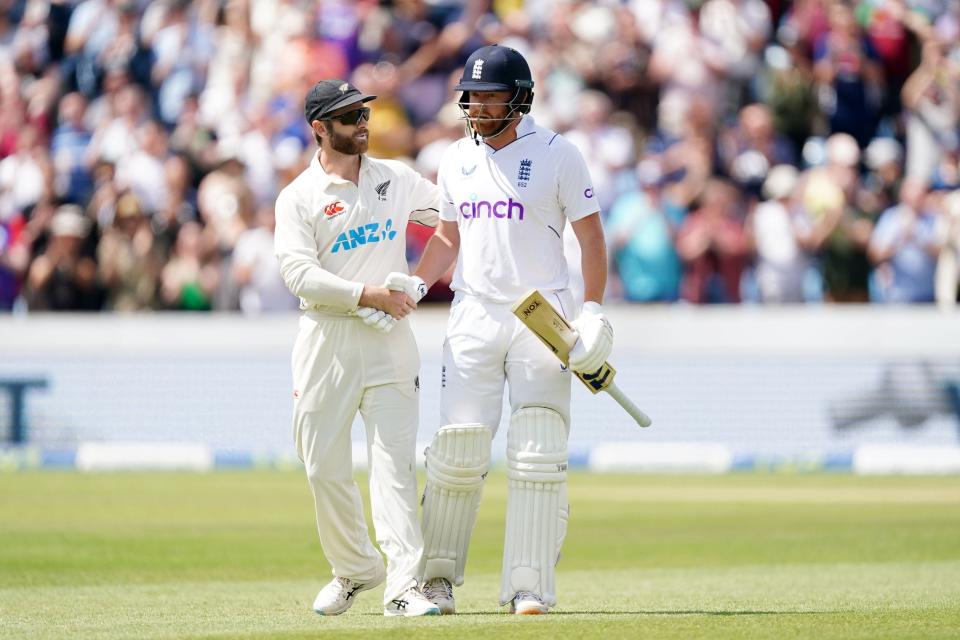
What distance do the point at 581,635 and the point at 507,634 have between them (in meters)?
0.26

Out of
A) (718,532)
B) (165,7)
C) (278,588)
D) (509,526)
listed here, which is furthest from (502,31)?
(509,526)

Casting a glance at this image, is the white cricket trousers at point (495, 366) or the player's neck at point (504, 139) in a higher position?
the player's neck at point (504, 139)

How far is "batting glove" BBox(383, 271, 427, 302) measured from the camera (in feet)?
22.2

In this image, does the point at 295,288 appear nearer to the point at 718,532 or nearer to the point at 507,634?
the point at 507,634

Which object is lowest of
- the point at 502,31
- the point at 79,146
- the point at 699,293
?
the point at 699,293

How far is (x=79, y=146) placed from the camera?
18.5m

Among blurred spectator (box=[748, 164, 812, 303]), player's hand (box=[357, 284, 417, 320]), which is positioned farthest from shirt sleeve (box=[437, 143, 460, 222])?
blurred spectator (box=[748, 164, 812, 303])

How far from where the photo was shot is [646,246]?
51.4 ft

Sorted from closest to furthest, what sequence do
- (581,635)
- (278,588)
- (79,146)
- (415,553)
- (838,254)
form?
(581,635) → (415,553) → (278,588) → (838,254) → (79,146)

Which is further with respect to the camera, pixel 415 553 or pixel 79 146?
pixel 79 146

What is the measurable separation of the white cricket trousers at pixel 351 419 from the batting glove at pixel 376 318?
11 centimetres

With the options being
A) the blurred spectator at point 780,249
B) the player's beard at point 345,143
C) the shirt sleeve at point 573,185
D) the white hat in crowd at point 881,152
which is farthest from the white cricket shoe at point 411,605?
the white hat in crowd at point 881,152

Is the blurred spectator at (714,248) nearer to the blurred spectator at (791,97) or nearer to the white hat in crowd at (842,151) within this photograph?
the white hat in crowd at (842,151)

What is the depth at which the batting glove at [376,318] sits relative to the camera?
6.79 metres
